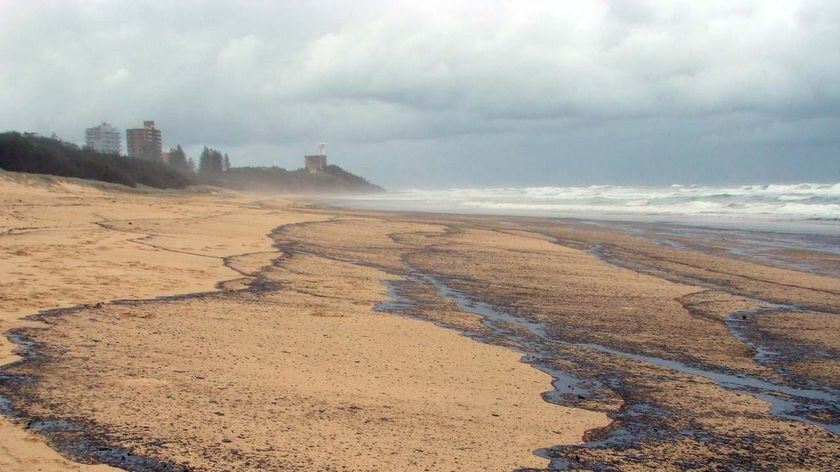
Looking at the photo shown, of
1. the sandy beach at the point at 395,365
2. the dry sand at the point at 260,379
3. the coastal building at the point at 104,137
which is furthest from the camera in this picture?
the coastal building at the point at 104,137

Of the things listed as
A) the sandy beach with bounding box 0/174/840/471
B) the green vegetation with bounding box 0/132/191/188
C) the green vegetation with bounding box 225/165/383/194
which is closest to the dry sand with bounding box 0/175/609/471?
the sandy beach with bounding box 0/174/840/471

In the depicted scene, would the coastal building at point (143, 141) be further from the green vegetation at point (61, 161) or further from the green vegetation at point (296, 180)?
the green vegetation at point (61, 161)

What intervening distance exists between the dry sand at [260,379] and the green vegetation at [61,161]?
3283cm

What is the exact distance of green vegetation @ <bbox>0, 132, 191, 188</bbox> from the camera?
38.5m

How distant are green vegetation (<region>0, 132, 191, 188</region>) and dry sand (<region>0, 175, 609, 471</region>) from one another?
108ft

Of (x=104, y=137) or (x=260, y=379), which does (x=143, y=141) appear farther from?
(x=260, y=379)

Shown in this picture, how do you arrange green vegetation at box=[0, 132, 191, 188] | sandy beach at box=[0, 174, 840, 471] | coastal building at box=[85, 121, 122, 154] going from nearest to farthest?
sandy beach at box=[0, 174, 840, 471], green vegetation at box=[0, 132, 191, 188], coastal building at box=[85, 121, 122, 154]

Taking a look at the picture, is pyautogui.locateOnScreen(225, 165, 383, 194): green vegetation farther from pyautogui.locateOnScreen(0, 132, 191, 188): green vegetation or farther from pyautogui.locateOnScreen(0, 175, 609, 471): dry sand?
pyautogui.locateOnScreen(0, 175, 609, 471): dry sand

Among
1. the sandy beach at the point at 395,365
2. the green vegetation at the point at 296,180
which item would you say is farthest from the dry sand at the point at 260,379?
the green vegetation at the point at 296,180

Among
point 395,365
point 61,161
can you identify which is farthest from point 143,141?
point 395,365

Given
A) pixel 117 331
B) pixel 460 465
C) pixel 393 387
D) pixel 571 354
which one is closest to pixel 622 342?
pixel 571 354

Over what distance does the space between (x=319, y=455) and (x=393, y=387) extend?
1458mm

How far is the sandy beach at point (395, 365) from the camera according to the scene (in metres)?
4.03

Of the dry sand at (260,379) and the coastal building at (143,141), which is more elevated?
the coastal building at (143,141)
